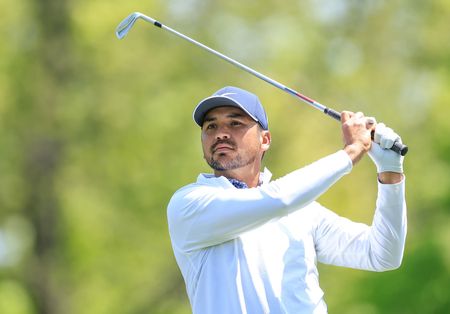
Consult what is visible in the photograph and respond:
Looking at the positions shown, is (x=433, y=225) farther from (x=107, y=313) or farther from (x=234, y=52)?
(x=107, y=313)

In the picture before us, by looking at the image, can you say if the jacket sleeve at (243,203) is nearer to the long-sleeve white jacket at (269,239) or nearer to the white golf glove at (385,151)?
the long-sleeve white jacket at (269,239)

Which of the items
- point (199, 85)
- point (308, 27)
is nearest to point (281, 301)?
point (199, 85)

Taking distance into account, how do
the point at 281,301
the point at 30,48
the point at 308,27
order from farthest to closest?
the point at 308,27 → the point at 30,48 → the point at 281,301

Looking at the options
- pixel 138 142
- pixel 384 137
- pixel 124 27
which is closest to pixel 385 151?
pixel 384 137

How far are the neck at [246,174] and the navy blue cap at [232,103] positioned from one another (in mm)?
201

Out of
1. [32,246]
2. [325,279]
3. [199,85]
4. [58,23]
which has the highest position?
[58,23]

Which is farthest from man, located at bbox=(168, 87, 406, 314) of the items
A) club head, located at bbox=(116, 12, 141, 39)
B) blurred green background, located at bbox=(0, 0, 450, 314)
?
blurred green background, located at bbox=(0, 0, 450, 314)

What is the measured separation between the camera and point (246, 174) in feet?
16.4

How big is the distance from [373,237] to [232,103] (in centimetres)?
79

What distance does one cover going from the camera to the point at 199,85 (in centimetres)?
1798

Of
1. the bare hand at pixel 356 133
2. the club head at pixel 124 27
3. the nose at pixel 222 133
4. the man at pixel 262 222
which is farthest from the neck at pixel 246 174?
the club head at pixel 124 27

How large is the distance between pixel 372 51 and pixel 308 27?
1.51 m

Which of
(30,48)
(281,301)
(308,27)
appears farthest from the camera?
(308,27)

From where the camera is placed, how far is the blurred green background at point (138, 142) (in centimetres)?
1770
